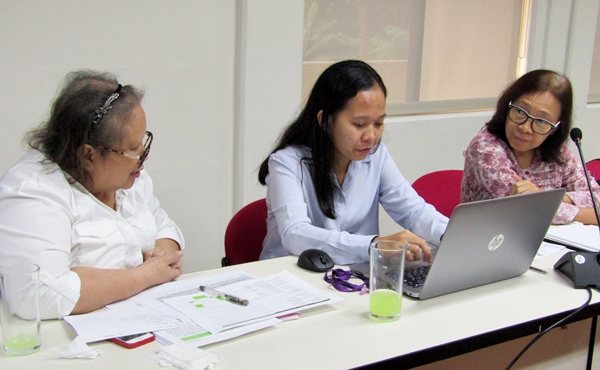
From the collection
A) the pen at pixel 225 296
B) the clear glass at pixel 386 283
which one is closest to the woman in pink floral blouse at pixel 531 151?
the clear glass at pixel 386 283

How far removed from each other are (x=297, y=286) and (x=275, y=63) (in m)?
1.58

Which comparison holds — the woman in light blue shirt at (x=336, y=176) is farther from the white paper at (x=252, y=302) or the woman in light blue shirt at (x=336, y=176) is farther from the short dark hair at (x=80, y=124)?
the short dark hair at (x=80, y=124)

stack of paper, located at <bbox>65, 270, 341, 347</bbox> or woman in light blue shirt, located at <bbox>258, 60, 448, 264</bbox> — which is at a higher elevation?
woman in light blue shirt, located at <bbox>258, 60, 448, 264</bbox>

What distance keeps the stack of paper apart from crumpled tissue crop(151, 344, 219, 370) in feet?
0.11

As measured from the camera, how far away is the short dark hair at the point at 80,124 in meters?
1.56

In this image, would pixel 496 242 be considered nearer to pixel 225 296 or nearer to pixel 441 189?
pixel 225 296

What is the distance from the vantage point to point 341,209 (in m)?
2.15

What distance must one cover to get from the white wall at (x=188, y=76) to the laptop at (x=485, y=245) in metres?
1.30

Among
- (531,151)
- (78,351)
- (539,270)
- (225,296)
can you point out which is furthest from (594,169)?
(78,351)

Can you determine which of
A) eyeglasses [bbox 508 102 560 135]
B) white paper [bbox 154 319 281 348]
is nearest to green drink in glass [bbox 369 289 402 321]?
white paper [bbox 154 319 281 348]

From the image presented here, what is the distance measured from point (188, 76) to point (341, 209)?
1.04 metres

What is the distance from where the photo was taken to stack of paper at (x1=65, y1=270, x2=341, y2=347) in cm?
132

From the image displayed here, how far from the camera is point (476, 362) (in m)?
1.52

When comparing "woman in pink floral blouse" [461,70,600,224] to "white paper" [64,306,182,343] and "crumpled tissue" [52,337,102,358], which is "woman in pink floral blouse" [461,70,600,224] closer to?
"white paper" [64,306,182,343]
